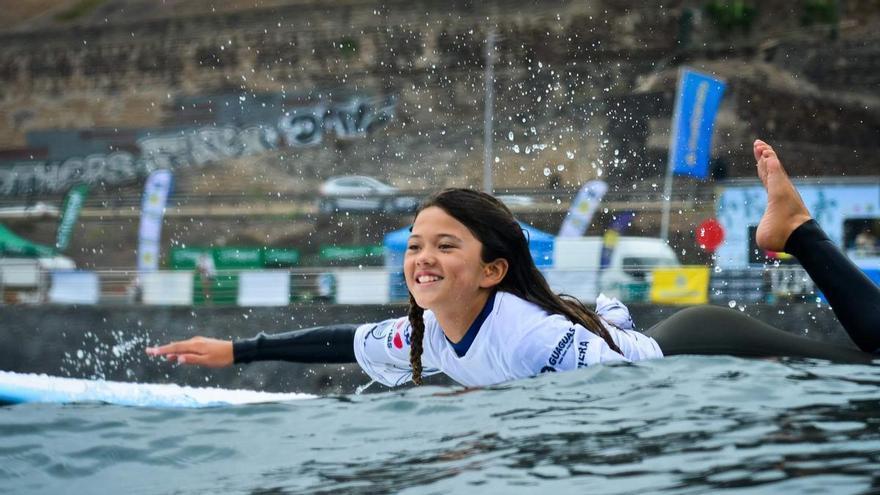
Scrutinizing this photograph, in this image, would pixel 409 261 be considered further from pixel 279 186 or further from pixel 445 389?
pixel 279 186

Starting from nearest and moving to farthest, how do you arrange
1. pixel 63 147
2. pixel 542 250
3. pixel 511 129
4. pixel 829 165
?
pixel 542 250 → pixel 829 165 → pixel 511 129 → pixel 63 147

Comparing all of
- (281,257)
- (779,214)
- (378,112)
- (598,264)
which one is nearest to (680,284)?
(598,264)

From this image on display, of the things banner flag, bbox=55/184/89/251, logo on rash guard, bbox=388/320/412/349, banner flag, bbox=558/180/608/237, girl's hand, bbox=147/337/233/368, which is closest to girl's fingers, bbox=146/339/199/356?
girl's hand, bbox=147/337/233/368

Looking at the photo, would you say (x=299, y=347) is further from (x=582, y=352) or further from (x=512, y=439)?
(x=512, y=439)

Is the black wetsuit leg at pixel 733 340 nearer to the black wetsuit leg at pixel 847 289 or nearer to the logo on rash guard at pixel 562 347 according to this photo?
the black wetsuit leg at pixel 847 289

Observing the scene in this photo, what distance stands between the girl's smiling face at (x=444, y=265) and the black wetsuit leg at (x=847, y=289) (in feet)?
3.20

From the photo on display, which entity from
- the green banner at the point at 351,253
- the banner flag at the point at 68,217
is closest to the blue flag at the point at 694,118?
the green banner at the point at 351,253

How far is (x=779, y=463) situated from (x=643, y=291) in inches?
455

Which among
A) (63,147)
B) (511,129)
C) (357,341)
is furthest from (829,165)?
(357,341)

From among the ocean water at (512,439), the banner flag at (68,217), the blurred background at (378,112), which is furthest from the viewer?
the blurred background at (378,112)

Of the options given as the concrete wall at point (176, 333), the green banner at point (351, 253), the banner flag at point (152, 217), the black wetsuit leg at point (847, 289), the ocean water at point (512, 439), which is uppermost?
the banner flag at point (152, 217)

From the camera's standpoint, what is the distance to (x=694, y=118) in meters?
20.9

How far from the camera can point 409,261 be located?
3582 mm

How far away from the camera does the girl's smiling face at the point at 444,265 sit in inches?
140
